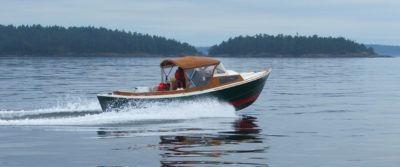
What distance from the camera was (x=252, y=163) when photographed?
44.5ft

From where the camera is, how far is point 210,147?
51.5ft

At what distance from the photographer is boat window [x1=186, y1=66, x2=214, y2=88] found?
922 inches

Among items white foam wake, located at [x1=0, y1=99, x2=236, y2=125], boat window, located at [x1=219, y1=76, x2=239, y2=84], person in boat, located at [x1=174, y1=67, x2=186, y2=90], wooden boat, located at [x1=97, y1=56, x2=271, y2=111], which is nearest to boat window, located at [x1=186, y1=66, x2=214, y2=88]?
wooden boat, located at [x1=97, y1=56, x2=271, y2=111]

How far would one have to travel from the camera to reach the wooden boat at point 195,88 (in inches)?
889

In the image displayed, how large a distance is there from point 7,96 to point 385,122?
21659 mm

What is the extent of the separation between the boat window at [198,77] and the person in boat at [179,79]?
345 mm

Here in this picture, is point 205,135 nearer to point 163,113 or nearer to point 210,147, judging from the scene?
point 210,147

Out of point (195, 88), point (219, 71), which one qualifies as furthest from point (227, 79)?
point (195, 88)

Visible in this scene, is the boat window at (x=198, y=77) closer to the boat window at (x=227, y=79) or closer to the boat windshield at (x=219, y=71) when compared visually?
the boat windshield at (x=219, y=71)

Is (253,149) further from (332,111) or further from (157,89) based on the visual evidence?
(332,111)

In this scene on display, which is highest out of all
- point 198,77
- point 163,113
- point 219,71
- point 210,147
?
point 219,71

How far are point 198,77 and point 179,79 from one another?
79cm

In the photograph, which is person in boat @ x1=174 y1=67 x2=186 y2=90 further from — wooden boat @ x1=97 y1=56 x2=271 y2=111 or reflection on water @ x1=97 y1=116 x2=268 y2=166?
reflection on water @ x1=97 y1=116 x2=268 y2=166

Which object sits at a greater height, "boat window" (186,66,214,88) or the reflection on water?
"boat window" (186,66,214,88)
